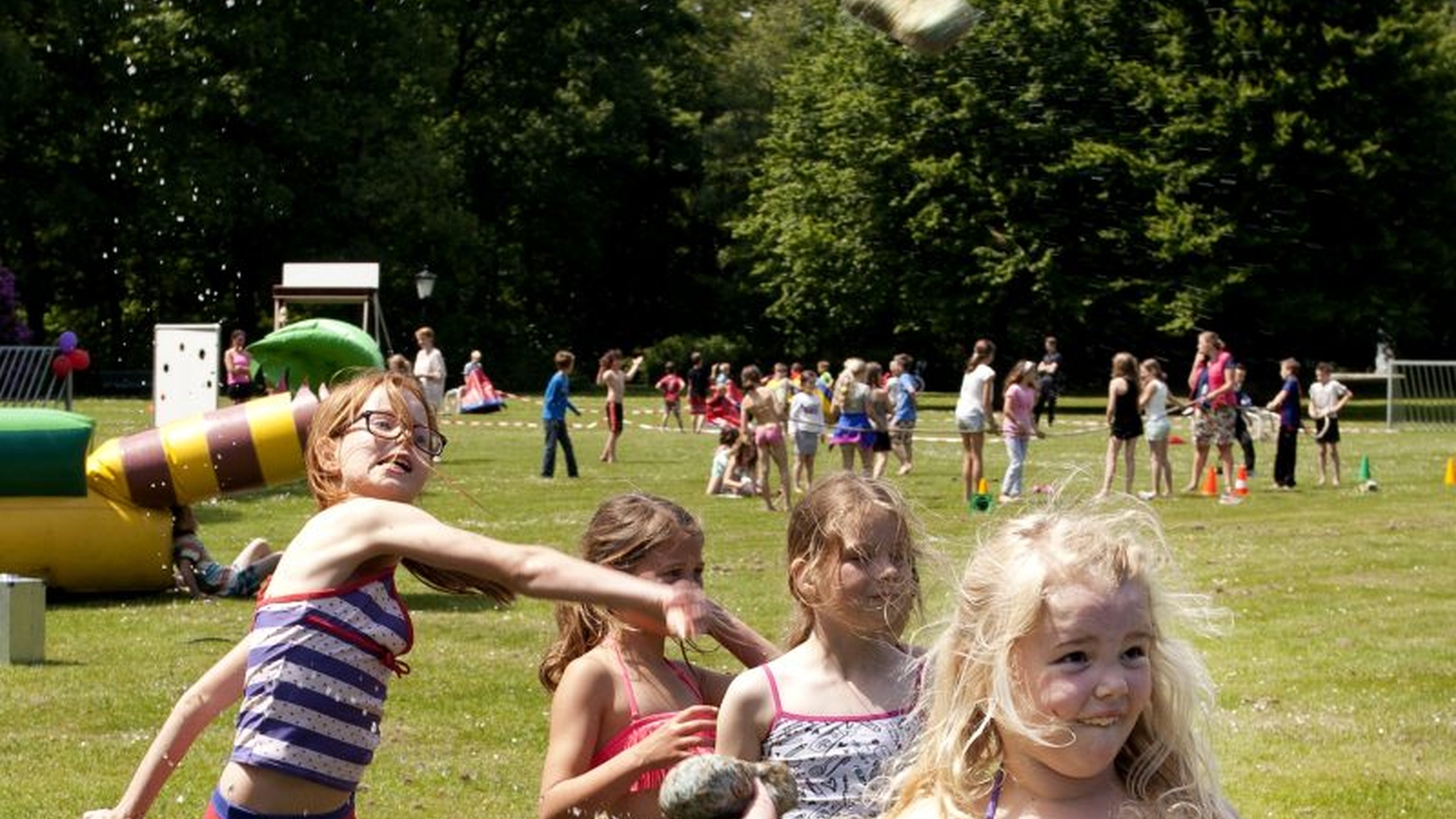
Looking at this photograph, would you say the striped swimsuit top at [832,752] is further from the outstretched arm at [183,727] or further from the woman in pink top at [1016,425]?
the woman in pink top at [1016,425]

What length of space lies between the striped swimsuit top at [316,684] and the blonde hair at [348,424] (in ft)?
0.50

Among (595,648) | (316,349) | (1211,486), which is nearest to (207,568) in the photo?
(316,349)

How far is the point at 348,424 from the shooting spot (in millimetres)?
4148

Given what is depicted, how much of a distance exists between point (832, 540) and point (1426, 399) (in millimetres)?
39862

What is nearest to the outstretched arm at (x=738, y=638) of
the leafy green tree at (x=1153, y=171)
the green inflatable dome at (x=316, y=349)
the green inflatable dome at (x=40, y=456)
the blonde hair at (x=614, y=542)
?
the blonde hair at (x=614, y=542)

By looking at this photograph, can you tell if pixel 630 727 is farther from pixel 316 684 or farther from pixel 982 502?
pixel 982 502

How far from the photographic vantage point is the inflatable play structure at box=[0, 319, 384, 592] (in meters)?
13.8

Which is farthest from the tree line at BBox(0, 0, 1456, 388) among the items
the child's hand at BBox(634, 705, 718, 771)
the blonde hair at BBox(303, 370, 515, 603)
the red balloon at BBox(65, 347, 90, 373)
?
the child's hand at BBox(634, 705, 718, 771)

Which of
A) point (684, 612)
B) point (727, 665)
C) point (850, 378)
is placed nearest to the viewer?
point (684, 612)

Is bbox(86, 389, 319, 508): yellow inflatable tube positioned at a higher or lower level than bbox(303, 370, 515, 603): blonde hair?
lower

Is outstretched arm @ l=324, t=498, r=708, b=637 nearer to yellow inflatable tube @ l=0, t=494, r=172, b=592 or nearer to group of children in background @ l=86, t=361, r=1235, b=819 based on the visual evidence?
group of children in background @ l=86, t=361, r=1235, b=819

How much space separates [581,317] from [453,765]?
63.6 m

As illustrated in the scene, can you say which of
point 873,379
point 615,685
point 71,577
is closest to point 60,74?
point 873,379

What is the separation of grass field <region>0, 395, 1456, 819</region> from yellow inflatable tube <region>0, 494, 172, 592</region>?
12cm
